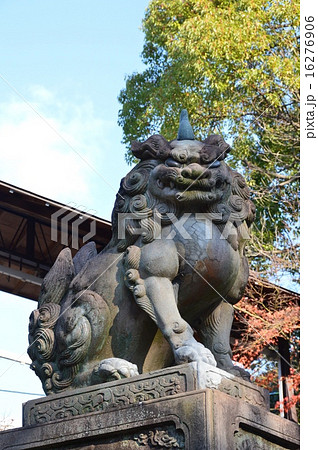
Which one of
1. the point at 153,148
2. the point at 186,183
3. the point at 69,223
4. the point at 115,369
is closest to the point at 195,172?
the point at 186,183

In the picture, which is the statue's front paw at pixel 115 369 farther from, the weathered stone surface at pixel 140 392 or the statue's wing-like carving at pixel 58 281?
the statue's wing-like carving at pixel 58 281

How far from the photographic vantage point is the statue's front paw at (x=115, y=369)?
4.48 m

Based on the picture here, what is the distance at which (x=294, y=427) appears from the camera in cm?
464

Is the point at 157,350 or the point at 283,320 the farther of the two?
the point at 283,320

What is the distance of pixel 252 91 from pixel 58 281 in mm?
9814

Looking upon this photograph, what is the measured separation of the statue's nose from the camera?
4797mm

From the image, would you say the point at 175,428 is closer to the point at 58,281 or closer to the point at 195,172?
the point at 58,281

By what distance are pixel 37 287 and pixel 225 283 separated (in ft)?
32.8

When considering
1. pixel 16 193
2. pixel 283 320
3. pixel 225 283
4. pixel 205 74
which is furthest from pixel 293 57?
pixel 225 283

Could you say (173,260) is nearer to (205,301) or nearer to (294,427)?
(205,301)

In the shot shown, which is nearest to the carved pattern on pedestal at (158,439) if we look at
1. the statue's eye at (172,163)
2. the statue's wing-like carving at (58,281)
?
the statue's wing-like carving at (58,281)

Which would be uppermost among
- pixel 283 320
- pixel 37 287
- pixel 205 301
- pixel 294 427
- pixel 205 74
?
pixel 205 74

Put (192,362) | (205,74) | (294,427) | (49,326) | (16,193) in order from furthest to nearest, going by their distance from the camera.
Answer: (205,74)
(16,193)
(49,326)
(294,427)
(192,362)

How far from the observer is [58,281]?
16.8 ft
